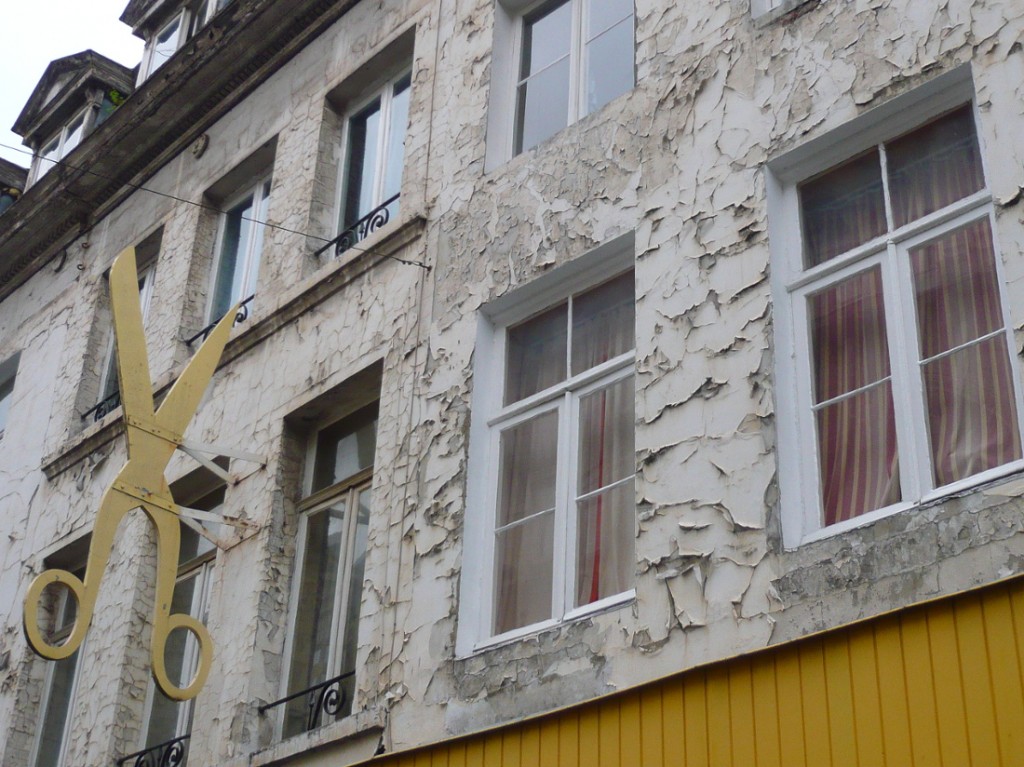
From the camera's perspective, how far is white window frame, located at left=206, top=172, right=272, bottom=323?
12242mm

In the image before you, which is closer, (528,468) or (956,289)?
(956,289)

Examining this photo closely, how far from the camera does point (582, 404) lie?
820 cm

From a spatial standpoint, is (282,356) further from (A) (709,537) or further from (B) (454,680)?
(A) (709,537)

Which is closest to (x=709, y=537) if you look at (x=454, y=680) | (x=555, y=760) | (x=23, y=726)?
(x=555, y=760)

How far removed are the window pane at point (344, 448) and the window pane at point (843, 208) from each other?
12.2ft

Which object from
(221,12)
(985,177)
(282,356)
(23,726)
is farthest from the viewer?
(221,12)

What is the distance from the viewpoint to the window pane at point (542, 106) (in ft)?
31.7

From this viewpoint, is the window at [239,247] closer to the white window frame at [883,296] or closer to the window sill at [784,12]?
the window sill at [784,12]

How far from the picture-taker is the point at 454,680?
7660 mm

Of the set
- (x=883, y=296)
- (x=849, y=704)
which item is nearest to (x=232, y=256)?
(x=883, y=296)

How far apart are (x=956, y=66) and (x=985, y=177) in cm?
63

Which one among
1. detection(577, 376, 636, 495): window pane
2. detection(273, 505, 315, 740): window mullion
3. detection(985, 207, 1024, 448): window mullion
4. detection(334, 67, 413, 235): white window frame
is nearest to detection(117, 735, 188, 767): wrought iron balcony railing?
detection(273, 505, 315, 740): window mullion

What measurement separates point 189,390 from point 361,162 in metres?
2.94

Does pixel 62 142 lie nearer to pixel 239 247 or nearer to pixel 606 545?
pixel 239 247
